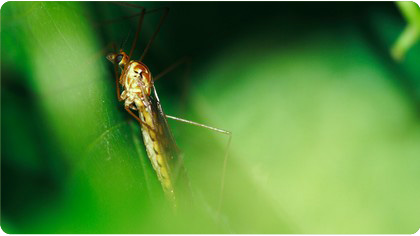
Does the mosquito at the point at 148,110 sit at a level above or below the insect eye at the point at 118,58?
below

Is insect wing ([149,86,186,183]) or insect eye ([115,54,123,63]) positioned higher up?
insect eye ([115,54,123,63])

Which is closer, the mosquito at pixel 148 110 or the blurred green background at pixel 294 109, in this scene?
the mosquito at pixel 148 110

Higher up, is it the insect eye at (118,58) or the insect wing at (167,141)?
the insect eye at (118,58)

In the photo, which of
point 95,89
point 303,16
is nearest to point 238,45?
point 303,16

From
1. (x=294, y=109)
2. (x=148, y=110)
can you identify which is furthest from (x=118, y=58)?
(x=294, y=109)

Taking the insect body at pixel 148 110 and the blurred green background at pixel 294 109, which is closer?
the insect body at pixel 148 110

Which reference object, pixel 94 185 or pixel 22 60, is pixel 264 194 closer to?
pixel 94 185

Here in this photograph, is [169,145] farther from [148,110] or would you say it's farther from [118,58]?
[118,58]
